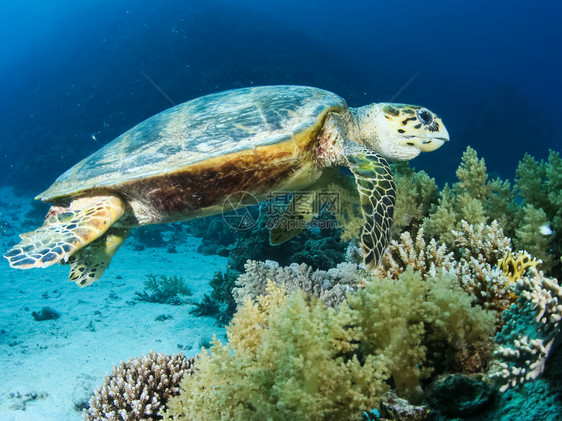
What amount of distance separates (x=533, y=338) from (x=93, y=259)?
431cm

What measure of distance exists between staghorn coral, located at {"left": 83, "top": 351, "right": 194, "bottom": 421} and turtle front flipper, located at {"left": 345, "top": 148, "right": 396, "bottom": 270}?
220 centimetres

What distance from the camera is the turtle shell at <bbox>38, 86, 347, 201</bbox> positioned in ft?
9.96

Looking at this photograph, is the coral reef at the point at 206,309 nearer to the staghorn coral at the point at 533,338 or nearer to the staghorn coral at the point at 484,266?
the staghorn coral at the point at 484,266

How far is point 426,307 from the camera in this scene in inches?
68.9

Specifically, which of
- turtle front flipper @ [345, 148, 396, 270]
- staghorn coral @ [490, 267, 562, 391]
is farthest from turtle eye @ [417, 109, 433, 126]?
staghorn coral @ [490, 267, 562, 391]

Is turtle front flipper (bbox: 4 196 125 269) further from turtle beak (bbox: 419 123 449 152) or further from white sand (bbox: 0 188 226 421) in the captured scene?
turtle beak (bbox: 419 123 449 152)

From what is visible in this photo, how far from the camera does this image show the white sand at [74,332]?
3.87m

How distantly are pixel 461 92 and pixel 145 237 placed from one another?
4226 centimetres

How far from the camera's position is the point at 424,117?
3.50 metres

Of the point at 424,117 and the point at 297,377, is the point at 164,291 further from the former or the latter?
the point at 424,117

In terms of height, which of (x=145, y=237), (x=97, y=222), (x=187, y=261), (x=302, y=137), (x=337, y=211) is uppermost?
(x=302, y=137)

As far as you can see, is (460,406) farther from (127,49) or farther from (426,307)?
(127,49)

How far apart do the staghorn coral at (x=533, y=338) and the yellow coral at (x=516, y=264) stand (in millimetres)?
740

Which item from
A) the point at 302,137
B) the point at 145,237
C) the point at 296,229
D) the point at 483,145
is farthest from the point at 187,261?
the point at 483,145
